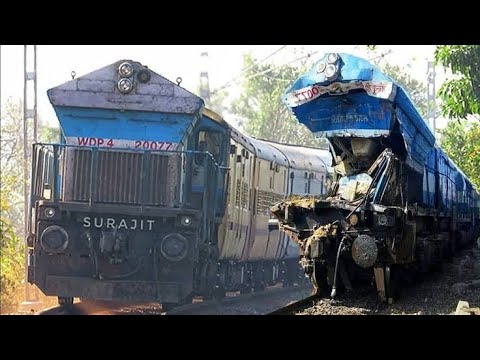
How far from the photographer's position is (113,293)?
12656 millimetres

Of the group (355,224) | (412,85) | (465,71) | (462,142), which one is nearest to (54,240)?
(355,224)

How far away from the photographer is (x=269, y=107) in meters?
36.5

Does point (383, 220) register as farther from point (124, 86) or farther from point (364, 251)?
point (124, 86)

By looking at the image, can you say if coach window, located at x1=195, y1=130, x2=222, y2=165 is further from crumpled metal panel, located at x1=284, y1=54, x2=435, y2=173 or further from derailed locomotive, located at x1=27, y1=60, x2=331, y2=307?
crumpled metal panel, located at x1=284, y1=54, x2=435, y2=173

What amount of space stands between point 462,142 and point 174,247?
13.7 meters

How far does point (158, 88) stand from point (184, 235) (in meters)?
2.20

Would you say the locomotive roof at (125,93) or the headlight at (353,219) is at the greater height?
the locomotive roof at (125,93)

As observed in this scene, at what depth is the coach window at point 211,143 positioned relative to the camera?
14023 mm

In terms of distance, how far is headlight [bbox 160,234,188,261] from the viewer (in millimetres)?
12656

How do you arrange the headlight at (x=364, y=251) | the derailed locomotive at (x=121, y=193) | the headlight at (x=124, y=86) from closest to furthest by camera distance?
the headlight at (x=364, y=251) < the derailed locomotive at (x=121, y=193) < the headlight at (x=124, y=86)

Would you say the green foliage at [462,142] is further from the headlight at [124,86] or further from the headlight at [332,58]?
the headlight at [332,58]

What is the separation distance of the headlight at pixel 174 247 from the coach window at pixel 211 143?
1812 millimetres

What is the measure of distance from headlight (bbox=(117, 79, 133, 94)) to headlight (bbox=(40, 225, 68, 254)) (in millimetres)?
2228

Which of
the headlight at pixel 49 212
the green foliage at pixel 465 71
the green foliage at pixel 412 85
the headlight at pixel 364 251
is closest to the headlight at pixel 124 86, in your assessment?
the headlight at pixel 49 212
